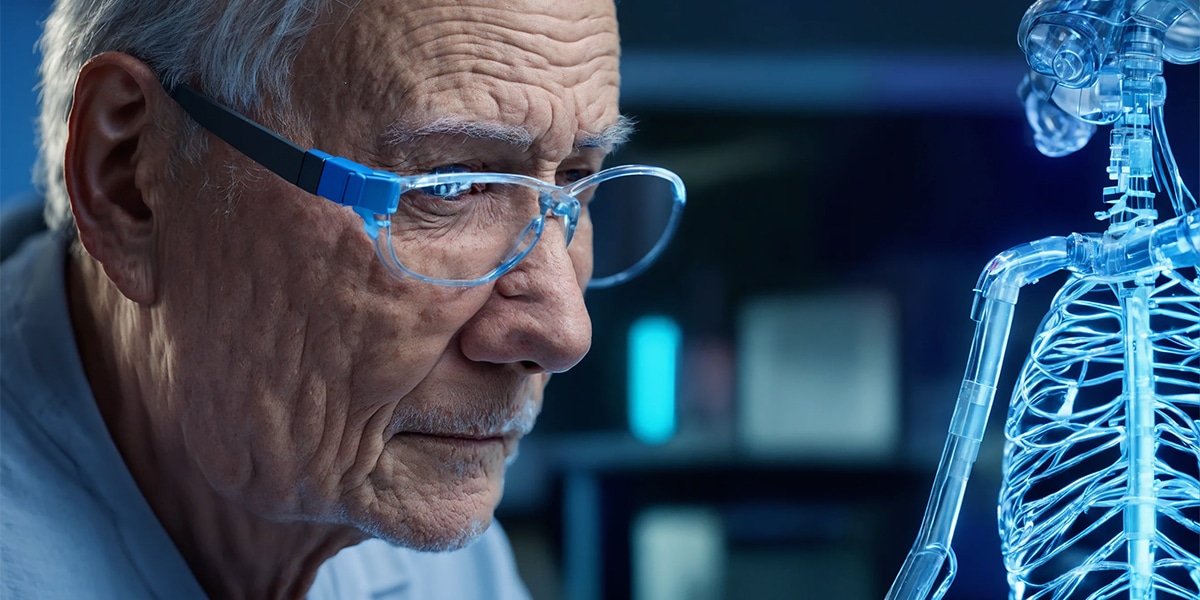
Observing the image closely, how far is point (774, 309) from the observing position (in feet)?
5.30

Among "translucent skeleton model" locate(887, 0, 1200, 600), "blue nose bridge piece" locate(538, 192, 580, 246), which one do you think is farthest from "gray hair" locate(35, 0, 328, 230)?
"translucent skeleton model" locate(887, 0, 1200, 600)

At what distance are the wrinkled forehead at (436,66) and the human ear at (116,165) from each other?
0.55ft

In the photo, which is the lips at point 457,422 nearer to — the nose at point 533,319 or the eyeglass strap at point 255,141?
the nose at point 533,319

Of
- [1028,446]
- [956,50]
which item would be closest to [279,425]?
[1028,446]

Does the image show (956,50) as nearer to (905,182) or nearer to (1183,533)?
(905,182)

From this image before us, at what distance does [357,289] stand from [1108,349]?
558 millimetres

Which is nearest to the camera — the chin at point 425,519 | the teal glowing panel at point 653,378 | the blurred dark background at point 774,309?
the chin at point 425,519

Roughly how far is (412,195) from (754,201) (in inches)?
32.6

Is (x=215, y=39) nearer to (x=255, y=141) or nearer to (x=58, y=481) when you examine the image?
(x=255, y=141)

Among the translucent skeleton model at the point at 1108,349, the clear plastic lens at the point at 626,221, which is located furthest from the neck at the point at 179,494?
the translucent skeleton model at the point at 1108,349

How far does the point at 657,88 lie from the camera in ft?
5.18

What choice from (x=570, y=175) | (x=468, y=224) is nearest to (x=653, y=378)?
(x=570, y=175)

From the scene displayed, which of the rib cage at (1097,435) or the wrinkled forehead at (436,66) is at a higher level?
the wrinkled forehead at (436,66)

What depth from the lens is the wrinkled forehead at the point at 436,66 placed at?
0.85 m
